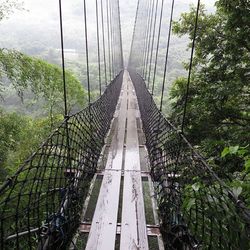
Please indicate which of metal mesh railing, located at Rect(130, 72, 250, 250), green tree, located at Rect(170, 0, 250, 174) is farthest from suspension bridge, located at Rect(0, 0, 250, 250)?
green tree, located at Rect(170, 0, 250, 174)

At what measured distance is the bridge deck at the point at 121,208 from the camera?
4.69 feet

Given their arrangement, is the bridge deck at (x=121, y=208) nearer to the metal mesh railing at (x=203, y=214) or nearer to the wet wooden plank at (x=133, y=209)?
the wet wooden plank at (x=133, y=209)

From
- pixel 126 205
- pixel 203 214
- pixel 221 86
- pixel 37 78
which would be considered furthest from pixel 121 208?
pixel 37 78

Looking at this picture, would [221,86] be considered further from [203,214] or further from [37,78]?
[37,78]

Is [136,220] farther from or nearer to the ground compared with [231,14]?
nearer to the ground

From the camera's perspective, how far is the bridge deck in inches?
56.2

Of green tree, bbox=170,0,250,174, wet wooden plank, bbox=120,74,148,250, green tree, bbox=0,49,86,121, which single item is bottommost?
wet wooden plank, bbox=120,74,148,250

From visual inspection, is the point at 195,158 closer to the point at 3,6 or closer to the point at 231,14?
the point at 231,14

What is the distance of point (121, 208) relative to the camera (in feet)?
5.69

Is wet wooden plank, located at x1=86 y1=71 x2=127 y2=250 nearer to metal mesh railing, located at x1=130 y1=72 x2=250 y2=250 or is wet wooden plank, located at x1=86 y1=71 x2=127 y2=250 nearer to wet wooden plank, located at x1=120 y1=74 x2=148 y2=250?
wet wooden plank, located at x1=120 y1=74 x2=148 y2=250

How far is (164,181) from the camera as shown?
1.89 metres

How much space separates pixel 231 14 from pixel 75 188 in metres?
2.31

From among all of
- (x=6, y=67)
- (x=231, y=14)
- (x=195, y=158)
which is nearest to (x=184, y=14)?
(x=231, y=14)

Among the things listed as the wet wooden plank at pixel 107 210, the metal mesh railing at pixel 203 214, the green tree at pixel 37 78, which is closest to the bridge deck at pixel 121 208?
the wet wooden plank at pixel 107 210
